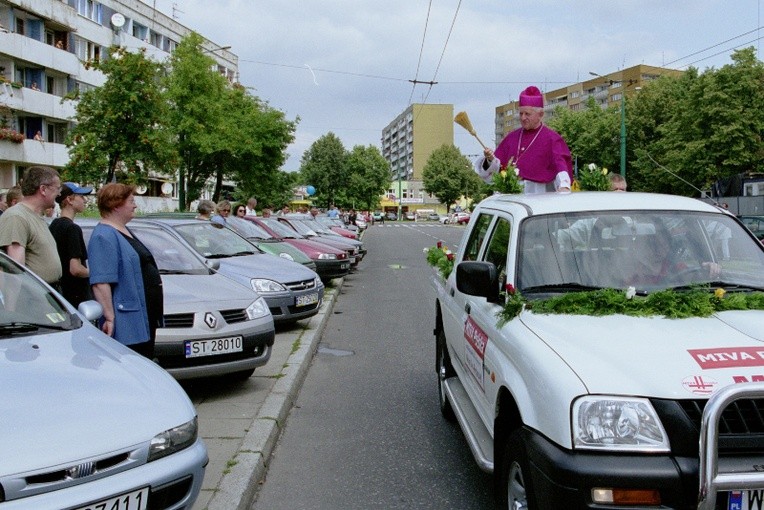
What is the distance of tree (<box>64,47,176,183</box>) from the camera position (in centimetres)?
1916

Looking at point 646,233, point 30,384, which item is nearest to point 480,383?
point 646,233

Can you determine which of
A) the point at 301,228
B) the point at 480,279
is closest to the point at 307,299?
the point at 480,279

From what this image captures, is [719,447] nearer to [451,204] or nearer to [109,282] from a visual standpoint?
[109,282]

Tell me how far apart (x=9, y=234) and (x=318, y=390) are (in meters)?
3.17

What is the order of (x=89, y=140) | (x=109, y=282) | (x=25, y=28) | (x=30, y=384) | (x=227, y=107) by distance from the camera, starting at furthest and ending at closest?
(x=25, y=28) < (x=227, y=107) < (x=89, y=140) < (x=109, y=282) < (x=30, y=384)

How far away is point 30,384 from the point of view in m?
3.05

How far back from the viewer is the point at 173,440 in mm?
3189

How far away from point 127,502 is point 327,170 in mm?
74209

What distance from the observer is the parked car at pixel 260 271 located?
9.30 meters

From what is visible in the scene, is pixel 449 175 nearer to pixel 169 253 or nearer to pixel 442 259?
pixel 169 253

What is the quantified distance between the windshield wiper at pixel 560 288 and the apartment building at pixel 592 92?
298 ft

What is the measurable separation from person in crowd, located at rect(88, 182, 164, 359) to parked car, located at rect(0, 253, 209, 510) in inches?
26.8

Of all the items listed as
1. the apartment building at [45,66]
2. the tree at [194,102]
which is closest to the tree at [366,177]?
the apartment building at [45,66]

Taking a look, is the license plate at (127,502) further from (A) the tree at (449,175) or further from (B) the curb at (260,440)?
(A) the tree at (449,175)
